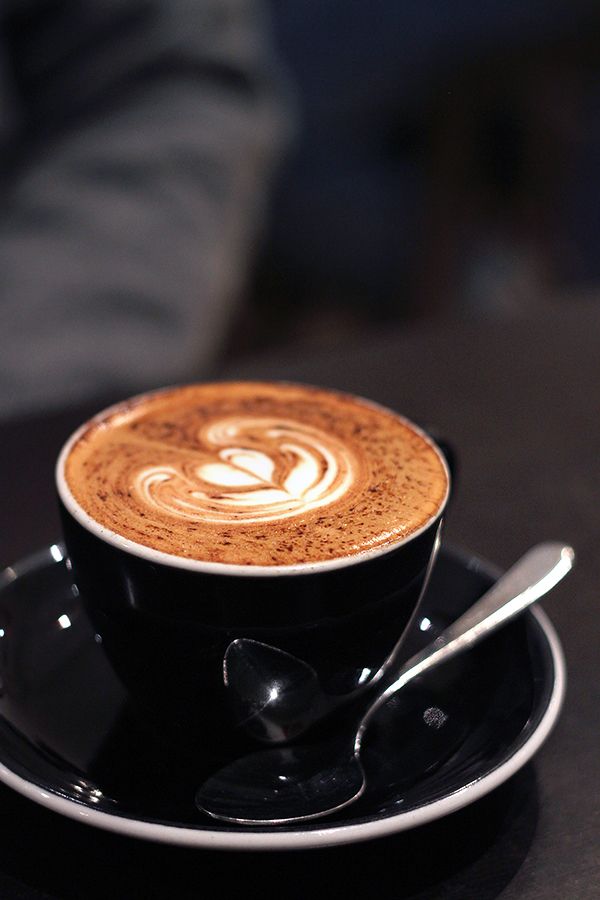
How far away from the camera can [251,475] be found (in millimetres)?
601

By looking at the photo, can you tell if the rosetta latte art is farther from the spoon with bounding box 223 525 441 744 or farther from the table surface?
the table surface

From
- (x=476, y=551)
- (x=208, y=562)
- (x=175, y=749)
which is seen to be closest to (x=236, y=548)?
(x=208, y=562)

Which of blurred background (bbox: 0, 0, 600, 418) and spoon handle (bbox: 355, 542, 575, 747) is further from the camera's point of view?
blurred background (bbox: 0, 0, 600, 418)

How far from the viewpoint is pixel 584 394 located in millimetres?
1050

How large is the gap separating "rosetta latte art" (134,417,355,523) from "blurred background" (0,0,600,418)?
Answer: 0.83m

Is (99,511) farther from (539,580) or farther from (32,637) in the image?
(539,580)

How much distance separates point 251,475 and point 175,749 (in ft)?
0.53

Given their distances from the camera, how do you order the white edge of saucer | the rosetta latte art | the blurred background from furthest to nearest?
the blurred background → the rosetta latte art → the white edge of saucer

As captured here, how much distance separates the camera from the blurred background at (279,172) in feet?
5.04

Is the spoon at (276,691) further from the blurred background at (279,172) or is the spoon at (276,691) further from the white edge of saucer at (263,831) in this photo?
the blurred background at (279,172)

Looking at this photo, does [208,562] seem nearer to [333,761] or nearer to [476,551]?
[333,761]

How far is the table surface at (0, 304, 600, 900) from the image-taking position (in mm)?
477

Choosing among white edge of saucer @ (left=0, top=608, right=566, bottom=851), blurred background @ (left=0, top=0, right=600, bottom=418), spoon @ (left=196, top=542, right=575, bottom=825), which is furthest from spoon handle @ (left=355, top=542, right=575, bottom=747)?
blurred background @ (left=0, top=0, right=600, bottom=418)

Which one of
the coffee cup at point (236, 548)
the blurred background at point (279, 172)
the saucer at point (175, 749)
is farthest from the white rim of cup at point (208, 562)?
the blurred background at point (279, 172)
